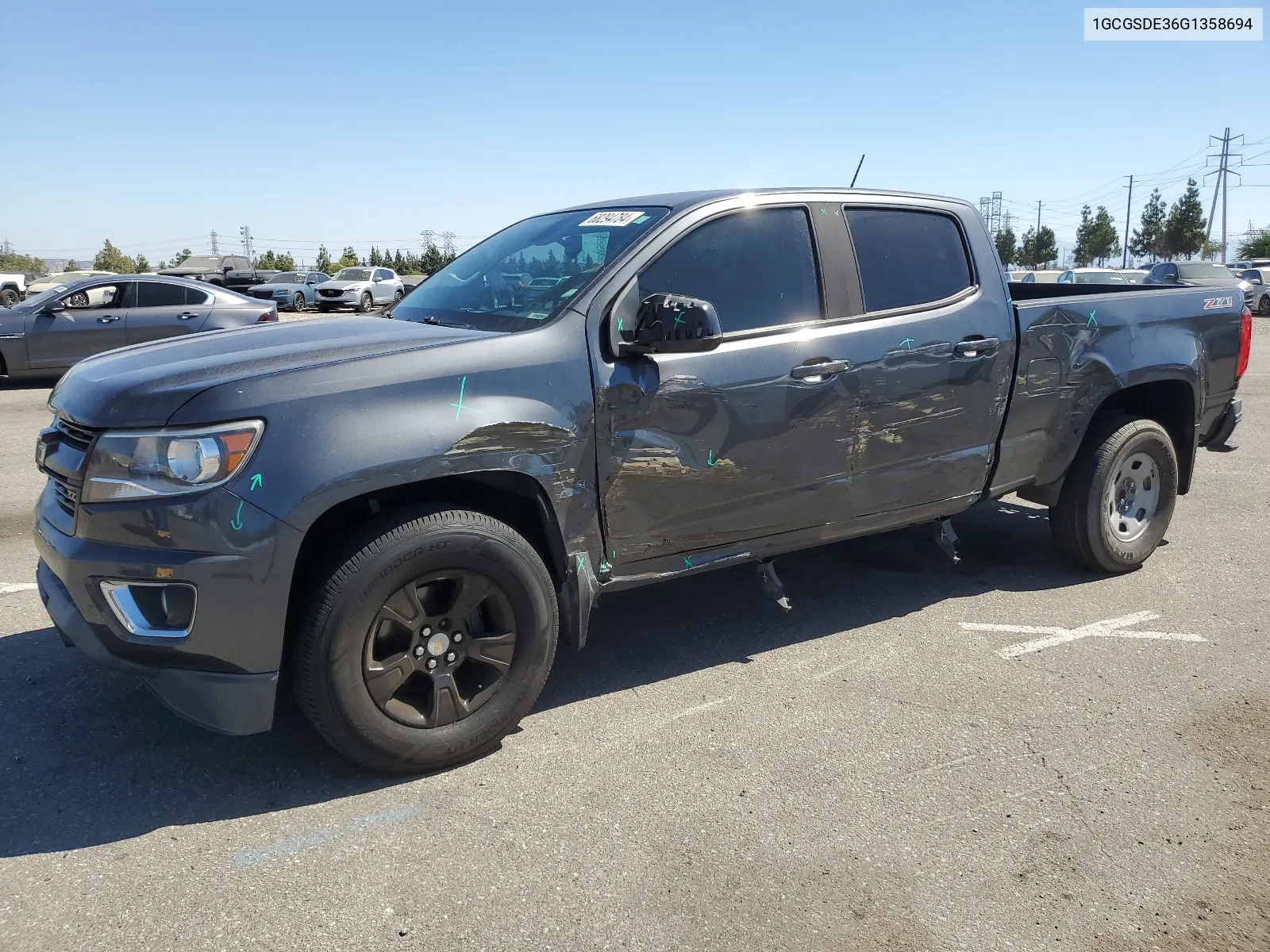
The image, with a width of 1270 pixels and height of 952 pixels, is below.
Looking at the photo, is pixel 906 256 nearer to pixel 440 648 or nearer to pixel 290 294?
pixel 440 648

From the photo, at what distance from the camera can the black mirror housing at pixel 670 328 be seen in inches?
133

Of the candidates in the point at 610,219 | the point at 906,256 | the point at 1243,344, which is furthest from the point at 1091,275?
the point at 610,219

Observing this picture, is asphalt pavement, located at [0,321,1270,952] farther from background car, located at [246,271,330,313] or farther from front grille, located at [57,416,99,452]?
background car, located at [246,271,330,313]

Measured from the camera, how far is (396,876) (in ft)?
8.94

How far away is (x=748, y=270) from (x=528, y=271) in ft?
2.91

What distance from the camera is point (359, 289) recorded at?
107ft

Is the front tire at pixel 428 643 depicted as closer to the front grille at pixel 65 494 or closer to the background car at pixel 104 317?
the front grille at pixel 65 494

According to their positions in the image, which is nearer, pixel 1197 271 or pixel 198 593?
pixel 198 593

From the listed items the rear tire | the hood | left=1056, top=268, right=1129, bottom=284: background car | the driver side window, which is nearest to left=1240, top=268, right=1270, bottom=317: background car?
left=1056, top=268, right=1129, bottom=284: background car

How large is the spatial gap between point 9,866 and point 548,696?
1.82m

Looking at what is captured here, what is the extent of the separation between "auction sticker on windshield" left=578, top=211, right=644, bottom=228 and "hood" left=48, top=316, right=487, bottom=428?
2.53 feet

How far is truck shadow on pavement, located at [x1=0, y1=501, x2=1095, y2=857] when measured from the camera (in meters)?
3.08

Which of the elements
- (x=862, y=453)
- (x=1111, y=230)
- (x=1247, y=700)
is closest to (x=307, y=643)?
(x=862, y=453)

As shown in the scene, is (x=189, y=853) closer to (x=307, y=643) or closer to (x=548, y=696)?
(x=307, y=643)
